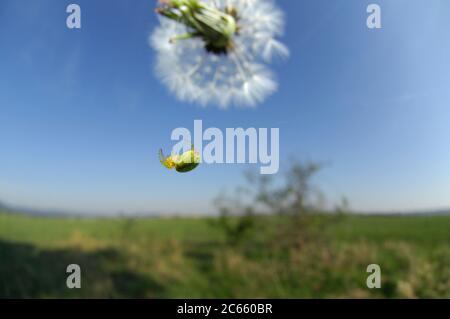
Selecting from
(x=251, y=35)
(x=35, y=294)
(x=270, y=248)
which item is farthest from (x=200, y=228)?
(x=251, y=35)

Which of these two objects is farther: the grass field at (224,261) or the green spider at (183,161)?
the grass field at (224,261)

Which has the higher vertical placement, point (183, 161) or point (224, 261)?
point (183, 161)

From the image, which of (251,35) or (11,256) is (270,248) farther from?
(11,256)

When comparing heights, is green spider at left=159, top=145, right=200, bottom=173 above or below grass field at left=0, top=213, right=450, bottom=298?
above

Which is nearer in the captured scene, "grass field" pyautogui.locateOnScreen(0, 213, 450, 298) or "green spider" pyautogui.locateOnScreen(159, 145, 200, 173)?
"green spider" pyautogui.locateOnScreen(159, 145, 200, 173)

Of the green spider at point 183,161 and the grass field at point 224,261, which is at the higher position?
the green spider at point 183,161
